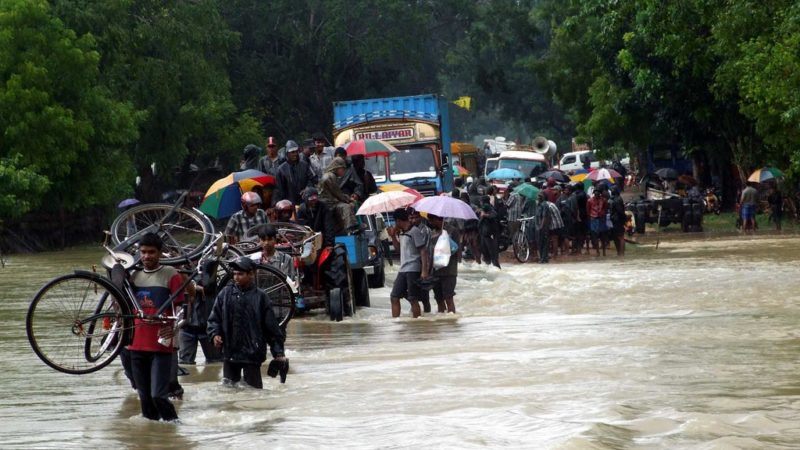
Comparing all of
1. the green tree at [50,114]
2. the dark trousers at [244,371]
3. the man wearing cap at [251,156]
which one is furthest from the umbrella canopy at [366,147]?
the green tree at [50,114]

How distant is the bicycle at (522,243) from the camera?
92.6 ft

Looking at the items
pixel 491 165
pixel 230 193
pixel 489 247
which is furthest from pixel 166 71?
pixel 230 193

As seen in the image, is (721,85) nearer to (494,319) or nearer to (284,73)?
(494,319)

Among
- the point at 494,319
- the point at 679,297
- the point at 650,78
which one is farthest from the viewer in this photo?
the point at 650,78

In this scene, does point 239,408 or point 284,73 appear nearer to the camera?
point 239,408

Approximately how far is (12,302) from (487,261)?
30.8 feet

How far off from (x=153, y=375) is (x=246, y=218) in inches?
229

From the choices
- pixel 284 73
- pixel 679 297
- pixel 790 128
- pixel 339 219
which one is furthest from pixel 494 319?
pixel 284 73

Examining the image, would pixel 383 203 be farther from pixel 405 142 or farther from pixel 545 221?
pixel 405 142

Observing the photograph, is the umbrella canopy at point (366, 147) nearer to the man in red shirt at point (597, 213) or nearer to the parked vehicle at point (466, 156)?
the man in red shirt at point (597, 213)

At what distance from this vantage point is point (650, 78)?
39.6 meters

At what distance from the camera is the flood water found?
9.64m

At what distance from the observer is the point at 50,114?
3812 centimetres

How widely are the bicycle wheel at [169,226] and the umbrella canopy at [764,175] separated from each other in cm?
2628
